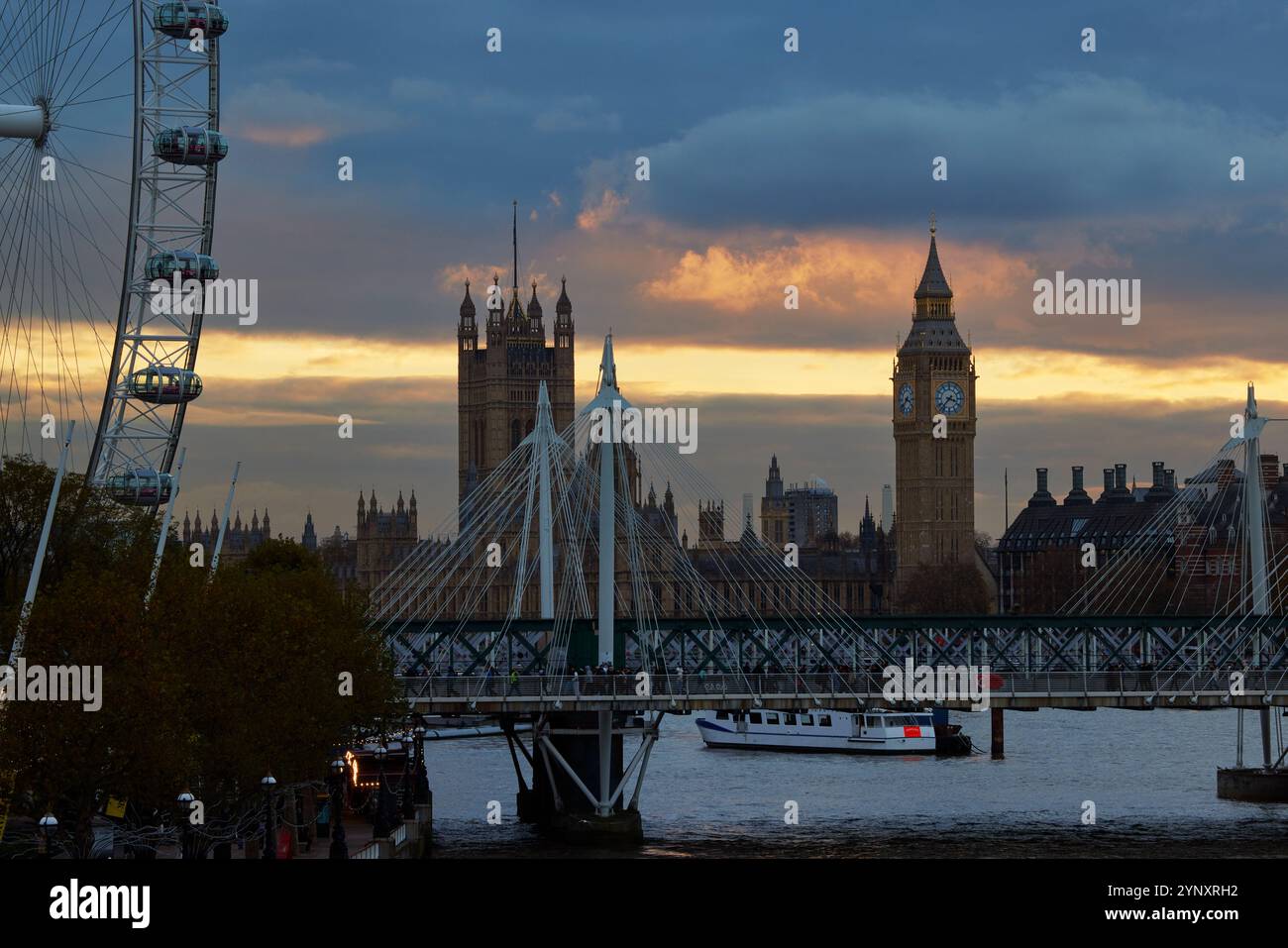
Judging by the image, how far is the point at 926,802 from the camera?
7069 cm

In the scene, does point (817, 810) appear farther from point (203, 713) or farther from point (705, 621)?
point (203, 713)

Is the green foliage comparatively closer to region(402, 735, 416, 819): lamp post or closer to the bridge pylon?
region(402, 735, 416, 819): lamp post

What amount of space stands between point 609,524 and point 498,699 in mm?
5920

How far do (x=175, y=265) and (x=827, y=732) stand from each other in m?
51.7

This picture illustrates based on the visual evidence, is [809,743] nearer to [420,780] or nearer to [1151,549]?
[1151,549]

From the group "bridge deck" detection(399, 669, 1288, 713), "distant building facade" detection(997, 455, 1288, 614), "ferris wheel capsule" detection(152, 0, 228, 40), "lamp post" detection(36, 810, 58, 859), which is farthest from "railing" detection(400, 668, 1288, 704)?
"distant building facade" detection(997, 455, 1288, 614)

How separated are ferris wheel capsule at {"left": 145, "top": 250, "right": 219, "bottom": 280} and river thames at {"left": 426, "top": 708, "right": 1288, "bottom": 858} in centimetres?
1528

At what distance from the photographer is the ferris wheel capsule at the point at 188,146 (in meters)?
54.9

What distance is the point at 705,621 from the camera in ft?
206

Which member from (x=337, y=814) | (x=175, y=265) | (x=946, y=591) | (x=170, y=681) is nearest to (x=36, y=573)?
(x=170, y=681)

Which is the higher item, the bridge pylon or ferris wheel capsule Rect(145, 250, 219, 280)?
ferris wheel capsule Rect(145, 250, 219, 280)

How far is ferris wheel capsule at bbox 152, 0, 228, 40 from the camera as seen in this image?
55.2m

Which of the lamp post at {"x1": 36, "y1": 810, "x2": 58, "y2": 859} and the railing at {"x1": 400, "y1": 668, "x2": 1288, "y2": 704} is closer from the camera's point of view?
the lamp post at {"x1": 36, "y1": 810, "x2": 58, "y2": 859}

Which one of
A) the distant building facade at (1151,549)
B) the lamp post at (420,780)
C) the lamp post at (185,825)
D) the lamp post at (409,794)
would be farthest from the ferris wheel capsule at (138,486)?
the distant building facade at (1151,549)
